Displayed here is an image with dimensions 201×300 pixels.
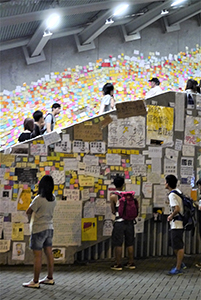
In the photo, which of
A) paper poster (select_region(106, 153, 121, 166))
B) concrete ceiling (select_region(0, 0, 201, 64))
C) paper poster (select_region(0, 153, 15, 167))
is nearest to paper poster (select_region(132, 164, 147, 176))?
paper poster (select_region(106, 153, 121, 166))

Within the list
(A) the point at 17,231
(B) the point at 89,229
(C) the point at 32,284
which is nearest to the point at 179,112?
(B) the point at 89,229

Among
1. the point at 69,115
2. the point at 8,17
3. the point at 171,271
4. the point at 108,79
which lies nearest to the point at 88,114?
the point at 69,115

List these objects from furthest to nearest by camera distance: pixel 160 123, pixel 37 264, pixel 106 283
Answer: pixel 160 123 < pixel 106 283 < pixel 37 264

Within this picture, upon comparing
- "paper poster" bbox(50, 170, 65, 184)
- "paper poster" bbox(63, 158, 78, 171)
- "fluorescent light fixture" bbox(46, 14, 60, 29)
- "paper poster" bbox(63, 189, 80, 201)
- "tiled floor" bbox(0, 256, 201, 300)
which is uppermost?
"fluorescent light fixture" bbox(46, 14, 60, 29)

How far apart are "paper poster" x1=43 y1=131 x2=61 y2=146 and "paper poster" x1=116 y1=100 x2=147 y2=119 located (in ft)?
3.68

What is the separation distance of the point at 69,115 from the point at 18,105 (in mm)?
1285

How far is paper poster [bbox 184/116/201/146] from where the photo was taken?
8734mm

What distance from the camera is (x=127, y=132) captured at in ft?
27.0

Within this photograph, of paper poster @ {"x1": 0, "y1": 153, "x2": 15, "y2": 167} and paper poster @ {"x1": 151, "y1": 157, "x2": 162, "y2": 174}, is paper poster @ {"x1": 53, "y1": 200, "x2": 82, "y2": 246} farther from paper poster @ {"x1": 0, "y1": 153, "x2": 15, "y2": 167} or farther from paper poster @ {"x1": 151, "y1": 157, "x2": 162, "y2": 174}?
paper poster @ {"x1": 151, "y1": 157, "x2": 162, "y2": 174}

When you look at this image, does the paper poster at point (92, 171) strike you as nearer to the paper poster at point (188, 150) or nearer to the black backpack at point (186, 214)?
the black backpack at point (186, 214)

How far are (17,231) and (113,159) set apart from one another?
194 cm

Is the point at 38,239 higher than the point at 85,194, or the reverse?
the point at 85,194

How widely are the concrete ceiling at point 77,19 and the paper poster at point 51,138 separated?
250 centimetres

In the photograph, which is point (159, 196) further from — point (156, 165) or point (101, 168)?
point (101, 168)
